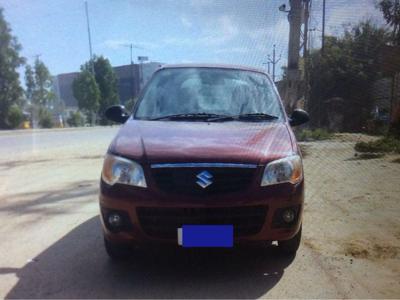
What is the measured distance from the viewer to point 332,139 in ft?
49.5

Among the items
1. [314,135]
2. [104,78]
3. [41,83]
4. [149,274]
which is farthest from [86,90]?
[149,274]

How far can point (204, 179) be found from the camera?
3.34 metres

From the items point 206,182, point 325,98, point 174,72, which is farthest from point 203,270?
point 325,98

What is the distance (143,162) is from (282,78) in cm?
933

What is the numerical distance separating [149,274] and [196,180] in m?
0.96

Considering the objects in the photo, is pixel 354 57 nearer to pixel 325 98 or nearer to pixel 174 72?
pixel 325 98

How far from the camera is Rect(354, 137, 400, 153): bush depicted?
33.9 ft

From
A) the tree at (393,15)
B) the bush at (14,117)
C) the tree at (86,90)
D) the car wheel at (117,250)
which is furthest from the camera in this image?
the tree at (86,90)

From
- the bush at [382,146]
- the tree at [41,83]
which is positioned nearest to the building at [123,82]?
the tree at [41,83]

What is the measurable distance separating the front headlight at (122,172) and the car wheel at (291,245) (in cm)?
140

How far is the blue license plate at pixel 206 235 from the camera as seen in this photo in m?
3.30

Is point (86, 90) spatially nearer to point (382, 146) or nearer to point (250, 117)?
point (382, 146)

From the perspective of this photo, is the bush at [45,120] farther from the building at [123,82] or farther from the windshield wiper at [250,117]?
the windshield wiper at [250,117]

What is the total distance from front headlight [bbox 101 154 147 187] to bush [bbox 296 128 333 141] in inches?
500
